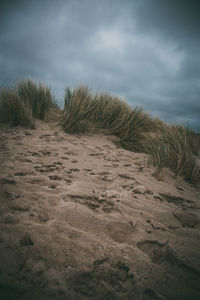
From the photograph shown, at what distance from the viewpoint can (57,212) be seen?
1.28 m

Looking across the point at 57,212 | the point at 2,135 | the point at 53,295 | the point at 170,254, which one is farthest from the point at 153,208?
the point at 2,135

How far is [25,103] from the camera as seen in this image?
458 cm

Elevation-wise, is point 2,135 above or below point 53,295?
above

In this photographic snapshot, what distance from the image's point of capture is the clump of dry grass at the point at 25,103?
4.14 meters

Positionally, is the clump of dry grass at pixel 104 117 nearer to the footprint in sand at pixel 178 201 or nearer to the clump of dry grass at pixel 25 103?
the clump of dry grass at pixel 25 103

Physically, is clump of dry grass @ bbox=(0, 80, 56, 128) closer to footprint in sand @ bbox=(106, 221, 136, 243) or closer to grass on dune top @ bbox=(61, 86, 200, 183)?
grass on dune top @ bbox=(61, 86, 200, 183)

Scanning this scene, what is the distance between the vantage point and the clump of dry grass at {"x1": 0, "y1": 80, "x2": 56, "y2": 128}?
4.14 metres

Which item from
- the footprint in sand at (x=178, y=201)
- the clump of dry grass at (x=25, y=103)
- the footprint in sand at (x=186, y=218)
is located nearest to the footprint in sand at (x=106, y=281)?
the footprint in sand at (x=186, y=218)

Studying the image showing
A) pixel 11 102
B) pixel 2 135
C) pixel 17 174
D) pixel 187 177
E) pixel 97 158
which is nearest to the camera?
pixel 17 174

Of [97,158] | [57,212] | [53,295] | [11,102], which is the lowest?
[53,295]

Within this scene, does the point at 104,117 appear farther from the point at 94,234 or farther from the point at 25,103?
the point at 94,234

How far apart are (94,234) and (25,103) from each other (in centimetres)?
441

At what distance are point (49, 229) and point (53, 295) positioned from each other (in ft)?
1.32

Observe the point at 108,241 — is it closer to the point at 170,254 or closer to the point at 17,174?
the point at 170,254
